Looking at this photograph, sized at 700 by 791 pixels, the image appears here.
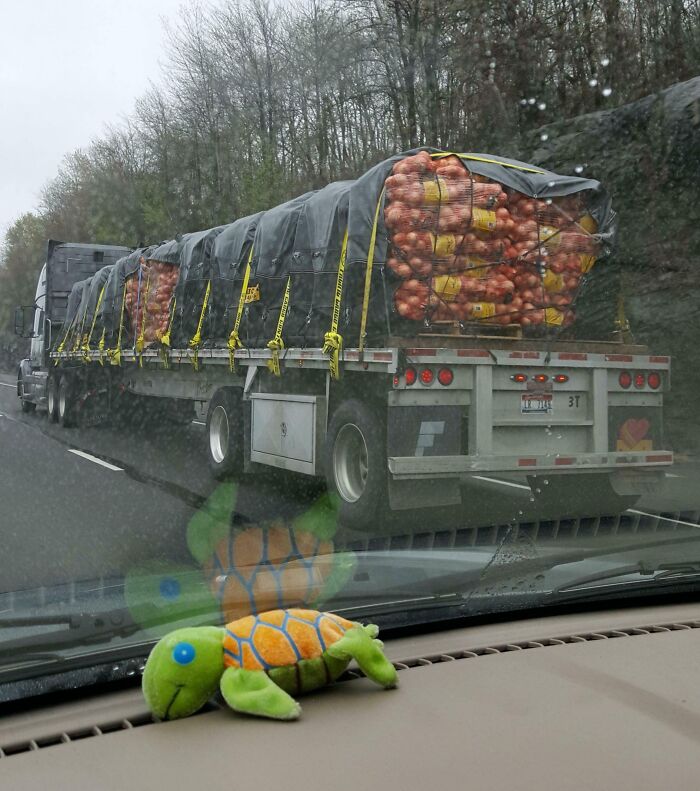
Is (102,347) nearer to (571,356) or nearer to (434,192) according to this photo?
(434,192)

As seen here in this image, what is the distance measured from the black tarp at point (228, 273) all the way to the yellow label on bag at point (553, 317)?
3.70 m

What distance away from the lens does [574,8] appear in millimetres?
19734

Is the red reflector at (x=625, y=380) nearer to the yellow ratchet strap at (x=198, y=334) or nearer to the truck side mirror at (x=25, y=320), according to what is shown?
the yellow ratchet strap at (x=198, y=334)

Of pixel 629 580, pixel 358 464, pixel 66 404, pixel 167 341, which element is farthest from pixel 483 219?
pixel 66 404

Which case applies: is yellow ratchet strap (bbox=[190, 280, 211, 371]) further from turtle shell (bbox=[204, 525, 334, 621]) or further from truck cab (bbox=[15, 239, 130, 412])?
turtle shell (bbox=[204, 525, 334, 621])

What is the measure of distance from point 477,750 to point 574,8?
2023cm

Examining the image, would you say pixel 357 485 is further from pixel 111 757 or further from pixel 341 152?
pixel 341 152

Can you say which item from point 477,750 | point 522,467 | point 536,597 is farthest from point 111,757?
point 522,467

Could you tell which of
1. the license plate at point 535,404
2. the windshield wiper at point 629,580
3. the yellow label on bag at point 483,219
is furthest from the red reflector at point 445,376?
the windshield wiper at point 629,580

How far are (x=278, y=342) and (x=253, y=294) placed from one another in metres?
1.26

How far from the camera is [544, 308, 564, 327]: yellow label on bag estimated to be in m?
8.89

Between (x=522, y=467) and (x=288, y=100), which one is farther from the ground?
(x=288, y=100)

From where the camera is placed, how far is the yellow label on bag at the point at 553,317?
889 cm

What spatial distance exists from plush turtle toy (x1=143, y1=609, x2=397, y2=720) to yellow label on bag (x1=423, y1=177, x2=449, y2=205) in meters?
6.22
